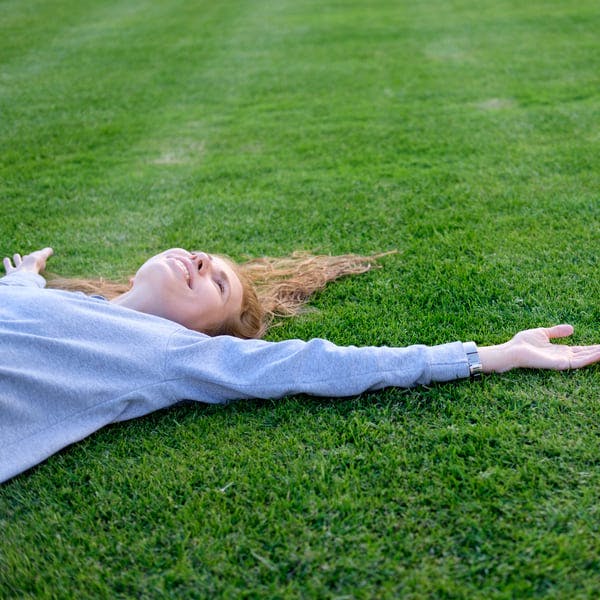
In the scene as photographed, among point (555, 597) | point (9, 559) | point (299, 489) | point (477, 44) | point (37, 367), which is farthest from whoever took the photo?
point (477, 44)

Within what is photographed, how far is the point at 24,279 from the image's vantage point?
11.1 ft

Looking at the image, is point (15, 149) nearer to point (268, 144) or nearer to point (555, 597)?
point (268, 144)

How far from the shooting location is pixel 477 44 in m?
8.88

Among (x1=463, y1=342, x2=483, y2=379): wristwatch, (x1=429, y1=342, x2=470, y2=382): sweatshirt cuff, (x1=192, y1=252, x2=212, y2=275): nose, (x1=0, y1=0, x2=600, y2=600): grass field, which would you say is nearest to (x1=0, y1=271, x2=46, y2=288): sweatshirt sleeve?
(x1=0, y1=0, x2=600, y2=600): grass field

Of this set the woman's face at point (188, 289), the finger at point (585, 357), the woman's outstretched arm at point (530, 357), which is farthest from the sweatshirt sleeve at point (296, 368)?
the finger at point (585, 357)

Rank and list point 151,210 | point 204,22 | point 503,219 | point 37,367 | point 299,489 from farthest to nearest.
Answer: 1. point 204,22
2. point 151,210
3. point 503,219
4. point 37,367
5. point 299,489

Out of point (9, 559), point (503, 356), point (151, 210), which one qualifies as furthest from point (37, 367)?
point (151, 210)

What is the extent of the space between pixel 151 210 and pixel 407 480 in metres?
3.04

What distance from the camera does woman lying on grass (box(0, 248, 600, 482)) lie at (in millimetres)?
2398

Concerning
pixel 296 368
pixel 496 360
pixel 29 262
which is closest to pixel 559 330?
pixel 496 360

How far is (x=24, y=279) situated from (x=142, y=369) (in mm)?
1221

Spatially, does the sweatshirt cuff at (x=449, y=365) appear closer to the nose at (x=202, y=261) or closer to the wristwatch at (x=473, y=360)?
the wristwatch at (x=473, y=360)

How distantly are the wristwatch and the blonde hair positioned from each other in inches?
37.5

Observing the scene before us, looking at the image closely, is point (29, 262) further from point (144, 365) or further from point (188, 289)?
point (144, 365)
